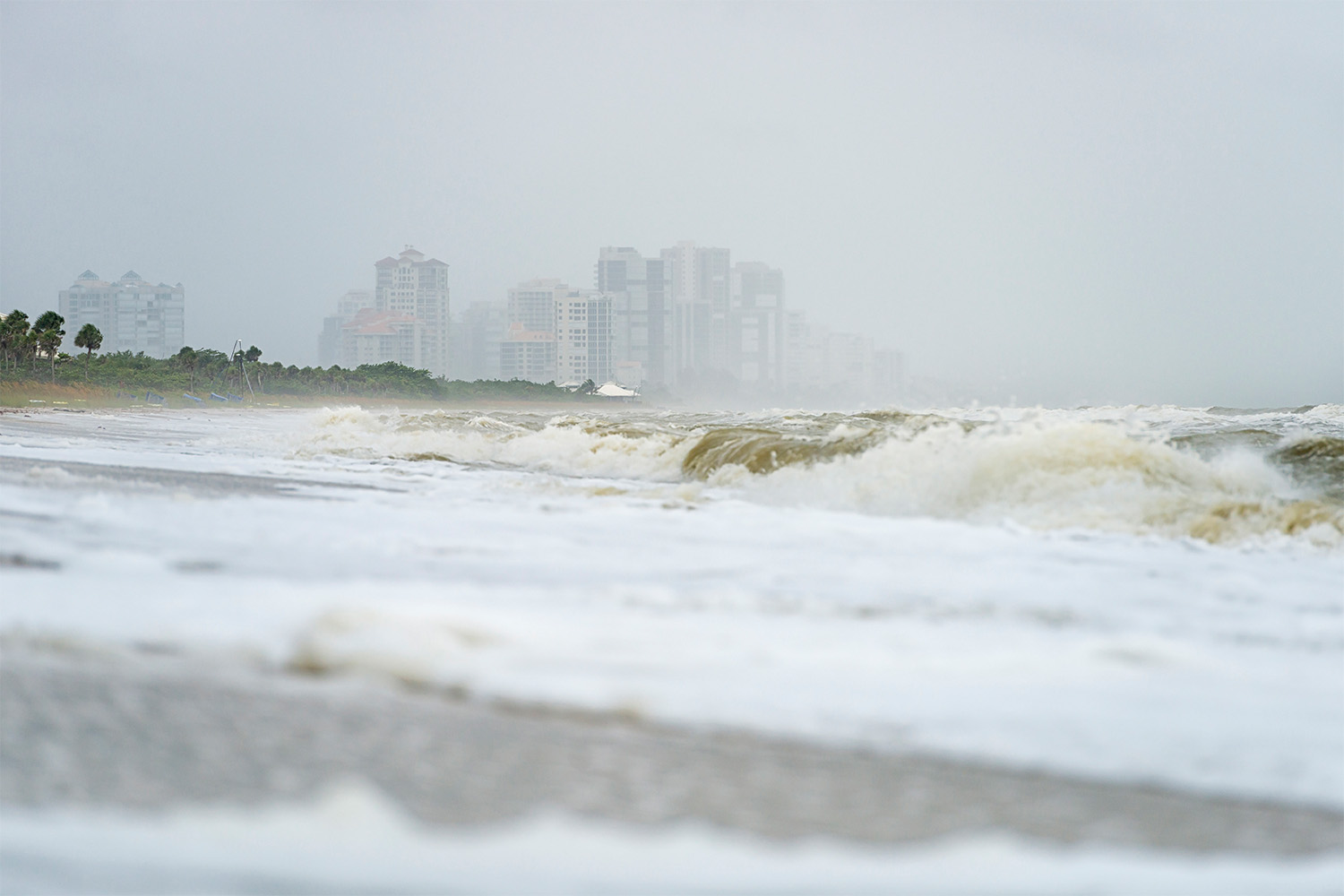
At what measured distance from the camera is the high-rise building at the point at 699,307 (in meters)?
190

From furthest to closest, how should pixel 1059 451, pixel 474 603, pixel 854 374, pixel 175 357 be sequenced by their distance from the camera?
pixel 854 374, pixel 175 357, pixel 1059 451, pixel 474 603

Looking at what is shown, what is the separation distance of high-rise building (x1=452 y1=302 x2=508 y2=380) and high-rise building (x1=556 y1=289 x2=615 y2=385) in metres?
14.7

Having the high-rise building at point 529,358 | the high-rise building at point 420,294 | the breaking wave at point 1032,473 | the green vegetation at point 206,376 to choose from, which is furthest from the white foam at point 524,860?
the high-rise building at point 420,294

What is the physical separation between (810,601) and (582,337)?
579ft

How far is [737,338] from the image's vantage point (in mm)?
193875

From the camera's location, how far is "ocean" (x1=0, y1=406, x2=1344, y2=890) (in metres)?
1.79

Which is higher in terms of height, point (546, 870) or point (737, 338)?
point (737, 338)

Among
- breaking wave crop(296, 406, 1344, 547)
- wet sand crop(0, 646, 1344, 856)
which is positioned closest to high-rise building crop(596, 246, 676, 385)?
breaking wave crop(296, 406, 1344, 547)

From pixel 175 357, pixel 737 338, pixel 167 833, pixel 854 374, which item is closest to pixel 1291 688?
pixel 167 833

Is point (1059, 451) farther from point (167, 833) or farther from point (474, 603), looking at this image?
point (167, 833)

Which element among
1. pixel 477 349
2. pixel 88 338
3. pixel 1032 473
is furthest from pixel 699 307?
pixel 1032 473

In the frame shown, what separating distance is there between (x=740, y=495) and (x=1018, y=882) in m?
5.65

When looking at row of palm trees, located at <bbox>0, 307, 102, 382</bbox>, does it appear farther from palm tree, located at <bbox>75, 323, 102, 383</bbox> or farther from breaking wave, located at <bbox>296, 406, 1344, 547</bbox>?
breaking wave, located at <bbox>296, 406, 1344, 547</bbox>

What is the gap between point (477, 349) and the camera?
639ft
